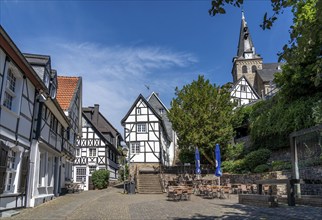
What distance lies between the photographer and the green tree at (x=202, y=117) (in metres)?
26.5

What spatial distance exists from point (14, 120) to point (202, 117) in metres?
17.8

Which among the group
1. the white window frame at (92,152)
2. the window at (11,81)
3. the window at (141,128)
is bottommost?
the white window frame at (92,152)

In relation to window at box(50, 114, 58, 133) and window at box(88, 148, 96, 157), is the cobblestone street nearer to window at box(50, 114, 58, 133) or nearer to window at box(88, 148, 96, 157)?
window at box(50, 114, 58, 133)

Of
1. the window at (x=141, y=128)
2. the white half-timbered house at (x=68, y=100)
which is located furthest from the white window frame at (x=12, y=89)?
the window at (x=141, y=128)

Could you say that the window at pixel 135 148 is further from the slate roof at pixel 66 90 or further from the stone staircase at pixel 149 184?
the slate roof at pixel 66 90

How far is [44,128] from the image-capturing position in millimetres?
15281

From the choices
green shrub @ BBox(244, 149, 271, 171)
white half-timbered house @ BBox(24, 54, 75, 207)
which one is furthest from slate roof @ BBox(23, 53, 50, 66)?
green shrub @ BBox(244, 149, 271, 171)

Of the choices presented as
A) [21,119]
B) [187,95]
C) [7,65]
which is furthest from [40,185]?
[187,95]

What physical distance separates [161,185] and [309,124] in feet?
36.9

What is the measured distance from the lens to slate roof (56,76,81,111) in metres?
21.2

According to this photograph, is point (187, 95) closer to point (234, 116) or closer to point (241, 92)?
point (234, 116)

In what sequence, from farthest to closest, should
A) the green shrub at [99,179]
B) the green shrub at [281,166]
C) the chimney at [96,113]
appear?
the chimney at [96,113] < the green shrub at [99,179] < the green shrub at [281,166]

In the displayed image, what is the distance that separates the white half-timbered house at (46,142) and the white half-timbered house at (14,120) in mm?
586

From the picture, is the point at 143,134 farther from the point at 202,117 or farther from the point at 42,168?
the point at 42,168
